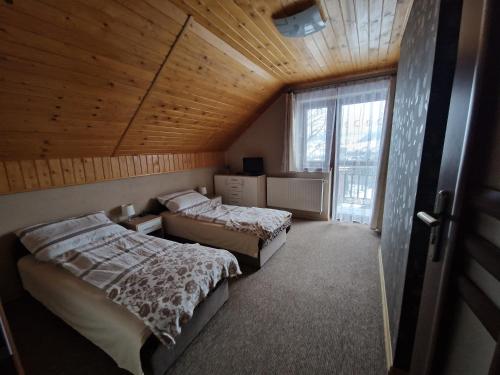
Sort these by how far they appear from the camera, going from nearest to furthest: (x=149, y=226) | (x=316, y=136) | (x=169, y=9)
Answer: (x=169, y=9), (x=149, y=226), (x=316, y=136)

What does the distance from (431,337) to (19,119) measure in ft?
9.44

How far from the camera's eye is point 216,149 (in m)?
4.53

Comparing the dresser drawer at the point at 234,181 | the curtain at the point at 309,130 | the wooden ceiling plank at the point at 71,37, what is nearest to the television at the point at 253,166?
the dresser drawer at the point at 234,181

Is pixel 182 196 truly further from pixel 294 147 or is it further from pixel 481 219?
pixel 481 219

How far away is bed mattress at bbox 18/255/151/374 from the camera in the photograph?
1.24m

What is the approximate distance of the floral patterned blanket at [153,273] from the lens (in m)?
1.32

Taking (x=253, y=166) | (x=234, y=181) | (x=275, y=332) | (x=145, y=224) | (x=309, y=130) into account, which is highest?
(x=309, y=130)

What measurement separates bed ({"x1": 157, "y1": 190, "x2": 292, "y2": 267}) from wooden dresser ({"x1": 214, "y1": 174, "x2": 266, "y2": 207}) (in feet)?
2.81

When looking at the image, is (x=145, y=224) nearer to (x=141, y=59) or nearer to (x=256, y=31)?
(x=141, y=59)

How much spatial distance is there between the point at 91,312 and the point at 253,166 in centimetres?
334

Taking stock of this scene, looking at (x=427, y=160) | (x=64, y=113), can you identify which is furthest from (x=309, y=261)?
(x=64, y=113)

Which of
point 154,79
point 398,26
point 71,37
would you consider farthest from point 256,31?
point 71,37

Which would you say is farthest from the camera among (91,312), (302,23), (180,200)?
(180,200)

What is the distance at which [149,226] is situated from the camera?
2859mm
